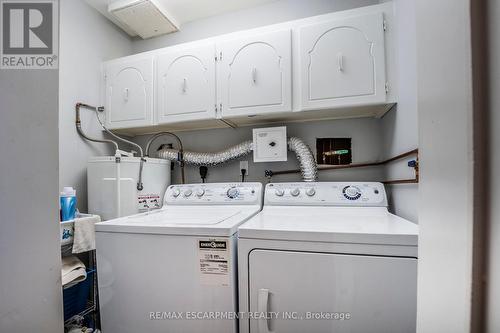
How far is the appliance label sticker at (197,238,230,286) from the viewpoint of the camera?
95 cm

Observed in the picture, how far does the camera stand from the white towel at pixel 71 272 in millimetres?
1270

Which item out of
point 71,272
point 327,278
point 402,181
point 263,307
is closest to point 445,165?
point 327,278

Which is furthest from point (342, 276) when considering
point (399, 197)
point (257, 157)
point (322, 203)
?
point (257, 157)

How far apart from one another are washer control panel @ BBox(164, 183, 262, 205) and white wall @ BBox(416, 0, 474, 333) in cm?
130

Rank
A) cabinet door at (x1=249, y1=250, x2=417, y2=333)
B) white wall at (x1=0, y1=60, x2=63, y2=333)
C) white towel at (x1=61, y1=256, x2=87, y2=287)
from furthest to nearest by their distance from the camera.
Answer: white towel at (x1=61, y1=256, x2=87, y2=287) < cabinet door at (x1=249, y1=250, x2=417, y2=333) < white wall at (x1=0, y1=60, x2=63, y2=333)

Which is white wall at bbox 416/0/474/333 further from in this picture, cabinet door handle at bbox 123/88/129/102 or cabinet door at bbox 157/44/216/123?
cabinet door handle at bbox 123/88/129/102

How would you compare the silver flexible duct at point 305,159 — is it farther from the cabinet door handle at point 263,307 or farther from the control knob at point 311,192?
the cabinet door handle at point 263,307

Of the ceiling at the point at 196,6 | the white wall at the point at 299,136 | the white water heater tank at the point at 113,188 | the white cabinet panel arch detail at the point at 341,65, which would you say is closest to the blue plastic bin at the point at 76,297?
the white water heater tank at the point at 113,188

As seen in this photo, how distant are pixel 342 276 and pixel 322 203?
→ 698mm

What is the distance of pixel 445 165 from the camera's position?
1.00 feet

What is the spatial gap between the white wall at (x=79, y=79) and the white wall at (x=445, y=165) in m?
2.20

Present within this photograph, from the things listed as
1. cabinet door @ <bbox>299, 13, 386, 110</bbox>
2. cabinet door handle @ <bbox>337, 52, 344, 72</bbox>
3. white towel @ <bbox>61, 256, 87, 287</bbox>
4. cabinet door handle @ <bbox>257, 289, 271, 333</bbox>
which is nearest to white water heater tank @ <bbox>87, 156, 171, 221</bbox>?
white towel @ <bbox>61, 256, 87, 287</bbox>

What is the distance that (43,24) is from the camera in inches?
22.5

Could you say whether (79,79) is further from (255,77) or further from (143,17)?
(255,77)
